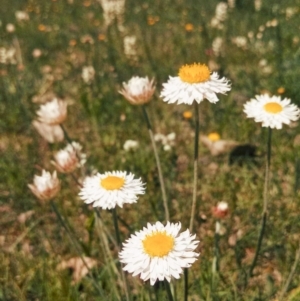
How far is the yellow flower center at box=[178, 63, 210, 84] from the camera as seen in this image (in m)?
1.57

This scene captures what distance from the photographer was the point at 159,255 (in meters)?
1.25

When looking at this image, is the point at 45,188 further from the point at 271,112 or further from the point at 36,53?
the point at 36,53

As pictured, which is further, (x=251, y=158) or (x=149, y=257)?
(x=251, y=158)

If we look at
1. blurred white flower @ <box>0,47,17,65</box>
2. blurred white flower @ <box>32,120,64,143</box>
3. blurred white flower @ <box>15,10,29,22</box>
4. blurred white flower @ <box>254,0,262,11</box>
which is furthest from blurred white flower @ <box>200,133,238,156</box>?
blurred white flower @ <box>15,10,29,22</box>

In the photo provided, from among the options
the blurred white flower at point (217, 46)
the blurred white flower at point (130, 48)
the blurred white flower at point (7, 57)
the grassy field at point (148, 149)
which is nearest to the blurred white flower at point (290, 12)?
the grassy field at point (148, 149)

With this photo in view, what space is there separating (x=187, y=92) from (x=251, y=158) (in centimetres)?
136

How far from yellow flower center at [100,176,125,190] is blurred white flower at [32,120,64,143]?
1644 millimetres

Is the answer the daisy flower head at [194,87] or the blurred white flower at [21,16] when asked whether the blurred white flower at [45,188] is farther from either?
the blurred white flower at [21,16]

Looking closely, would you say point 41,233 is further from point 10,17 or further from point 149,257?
point 10,17

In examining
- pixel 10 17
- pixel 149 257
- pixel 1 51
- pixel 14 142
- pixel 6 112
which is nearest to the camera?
pixel 149 257

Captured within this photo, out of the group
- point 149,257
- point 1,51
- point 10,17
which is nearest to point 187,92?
point 149,257

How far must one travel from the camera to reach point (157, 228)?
1363mm

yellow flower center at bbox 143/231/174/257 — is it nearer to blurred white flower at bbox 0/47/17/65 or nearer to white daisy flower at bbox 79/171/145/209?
white daisy flower at bbox 79/171/145/209

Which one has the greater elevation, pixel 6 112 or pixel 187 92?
pixel 6 112
